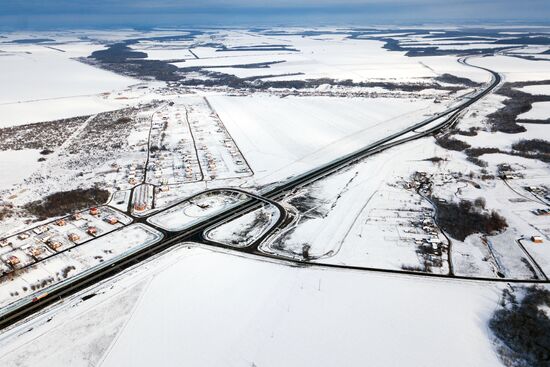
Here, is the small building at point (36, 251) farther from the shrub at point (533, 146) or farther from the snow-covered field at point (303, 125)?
the shrub at point (533, 146)

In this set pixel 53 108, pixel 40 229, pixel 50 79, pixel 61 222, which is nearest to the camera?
pixel 40 229

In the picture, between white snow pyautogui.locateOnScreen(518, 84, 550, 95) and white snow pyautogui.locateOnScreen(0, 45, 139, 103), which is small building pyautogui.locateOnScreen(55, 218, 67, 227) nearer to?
white snow pyautogui.locateOnScreen(0, 45, 139, 103)

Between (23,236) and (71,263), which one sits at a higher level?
(71,263)

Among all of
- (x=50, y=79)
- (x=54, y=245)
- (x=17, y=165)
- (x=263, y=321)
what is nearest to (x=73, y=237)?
(x=54, y=245)

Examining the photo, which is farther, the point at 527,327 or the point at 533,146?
the point at 533,146

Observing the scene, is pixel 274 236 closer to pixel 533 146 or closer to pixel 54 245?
pixel 54 245

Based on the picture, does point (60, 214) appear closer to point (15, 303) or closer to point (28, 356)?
point (15, 303)

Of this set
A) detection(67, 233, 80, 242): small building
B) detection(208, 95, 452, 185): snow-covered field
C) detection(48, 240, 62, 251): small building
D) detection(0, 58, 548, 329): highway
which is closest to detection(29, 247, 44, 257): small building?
detection(48, 240, 62, 251): small building

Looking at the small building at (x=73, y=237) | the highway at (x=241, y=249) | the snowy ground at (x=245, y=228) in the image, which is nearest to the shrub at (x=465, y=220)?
the highway at (x=241, y=249)

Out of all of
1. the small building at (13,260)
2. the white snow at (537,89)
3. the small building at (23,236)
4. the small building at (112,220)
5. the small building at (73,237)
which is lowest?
the small building at (23,236)

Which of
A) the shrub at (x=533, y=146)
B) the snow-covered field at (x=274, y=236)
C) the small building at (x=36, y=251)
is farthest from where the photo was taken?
the shrub at (x=533, y=146)

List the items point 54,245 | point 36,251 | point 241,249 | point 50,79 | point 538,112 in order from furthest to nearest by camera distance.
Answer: point 50,79 → point 538,112 → point 54,245 → point 241,249 → point 36,251
